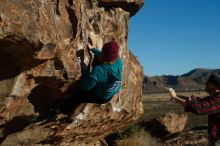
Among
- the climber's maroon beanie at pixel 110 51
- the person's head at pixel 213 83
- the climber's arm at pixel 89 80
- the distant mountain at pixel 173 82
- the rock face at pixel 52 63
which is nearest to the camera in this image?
the person's head at pixel 213 83

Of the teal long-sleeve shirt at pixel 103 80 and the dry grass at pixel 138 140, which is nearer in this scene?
the teal long-sleeve shirt at pixel 103 80

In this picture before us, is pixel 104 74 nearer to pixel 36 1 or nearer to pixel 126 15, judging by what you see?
pixel 36 1

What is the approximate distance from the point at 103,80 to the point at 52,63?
1.17 m

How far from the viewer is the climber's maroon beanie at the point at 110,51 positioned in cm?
915

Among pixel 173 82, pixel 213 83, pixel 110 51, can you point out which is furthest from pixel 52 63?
pixel 173 82

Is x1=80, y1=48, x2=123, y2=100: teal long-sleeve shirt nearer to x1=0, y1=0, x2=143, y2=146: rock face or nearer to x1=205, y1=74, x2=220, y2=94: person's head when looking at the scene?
x1=0, y1=0, x2=143, y2=146: rock face

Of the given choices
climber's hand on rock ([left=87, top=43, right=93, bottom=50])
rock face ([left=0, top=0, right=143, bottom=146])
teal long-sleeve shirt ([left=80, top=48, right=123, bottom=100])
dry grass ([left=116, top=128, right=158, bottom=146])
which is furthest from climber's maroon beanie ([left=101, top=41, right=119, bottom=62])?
dry grass ([left=116, top=128, right=158, bottom=146])

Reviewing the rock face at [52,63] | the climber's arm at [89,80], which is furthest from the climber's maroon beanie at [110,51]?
the rock face at [52,63]

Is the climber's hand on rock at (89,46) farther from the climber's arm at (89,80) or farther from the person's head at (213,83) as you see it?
the person's head at (213,83)

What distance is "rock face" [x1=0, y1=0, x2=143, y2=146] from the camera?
857cm

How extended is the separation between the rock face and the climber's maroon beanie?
84 cm

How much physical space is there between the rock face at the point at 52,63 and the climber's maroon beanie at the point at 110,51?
839 millimetres

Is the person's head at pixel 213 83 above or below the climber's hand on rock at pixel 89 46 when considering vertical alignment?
below

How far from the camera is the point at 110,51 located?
9250mm
